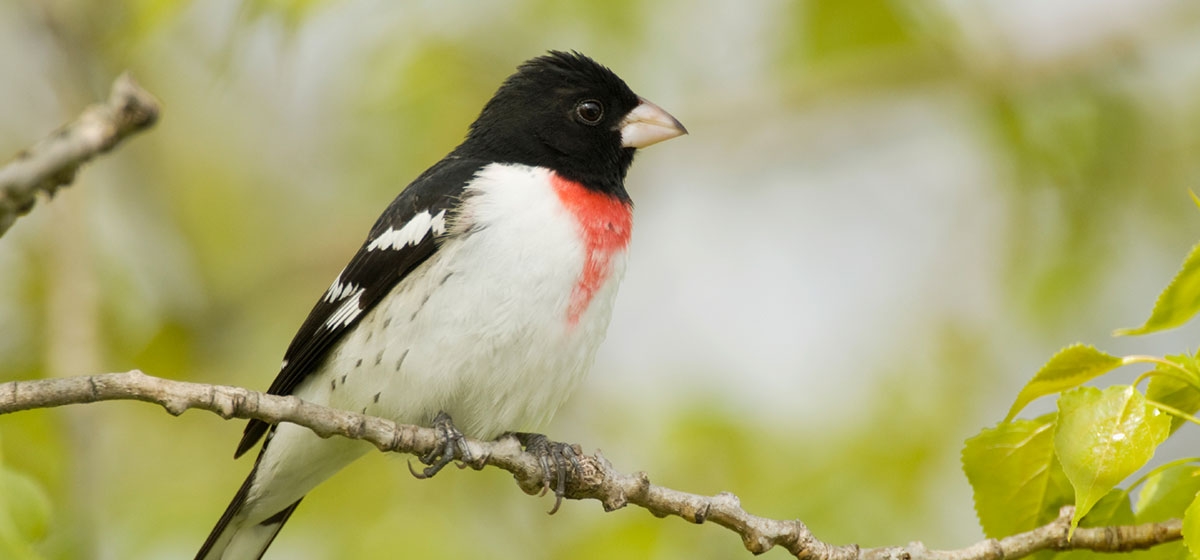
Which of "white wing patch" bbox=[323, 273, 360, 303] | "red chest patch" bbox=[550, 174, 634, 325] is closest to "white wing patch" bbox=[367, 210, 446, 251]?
"white wing patch" bbox=[323, 273, 360, 303]

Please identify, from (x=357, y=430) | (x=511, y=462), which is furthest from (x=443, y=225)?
(x=357, y=430)

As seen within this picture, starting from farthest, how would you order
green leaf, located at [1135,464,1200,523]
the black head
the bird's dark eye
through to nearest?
the bird's dark eye < the black head < green leaf, located at [1135,464,1200,523]

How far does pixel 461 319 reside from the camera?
12.2ft

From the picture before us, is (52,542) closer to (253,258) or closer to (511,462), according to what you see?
(511,462)

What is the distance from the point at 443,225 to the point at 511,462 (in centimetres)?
89

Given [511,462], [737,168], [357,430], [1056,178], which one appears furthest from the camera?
[737,168]

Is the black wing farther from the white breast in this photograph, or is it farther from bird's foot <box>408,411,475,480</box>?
bird's foot <box>408,411,475,480</box>

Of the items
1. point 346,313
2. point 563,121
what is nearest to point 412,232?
point 346,313

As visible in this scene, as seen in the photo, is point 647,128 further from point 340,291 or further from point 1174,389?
point 1174,389

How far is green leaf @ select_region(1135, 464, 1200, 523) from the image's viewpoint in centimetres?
266

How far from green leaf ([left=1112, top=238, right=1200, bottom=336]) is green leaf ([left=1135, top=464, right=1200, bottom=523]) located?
0.43 meters

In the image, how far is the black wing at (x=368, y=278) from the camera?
13.0ft

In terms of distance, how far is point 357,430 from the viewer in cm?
284

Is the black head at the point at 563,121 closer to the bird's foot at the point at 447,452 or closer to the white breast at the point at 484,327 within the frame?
the white breast at the point at 484,327
